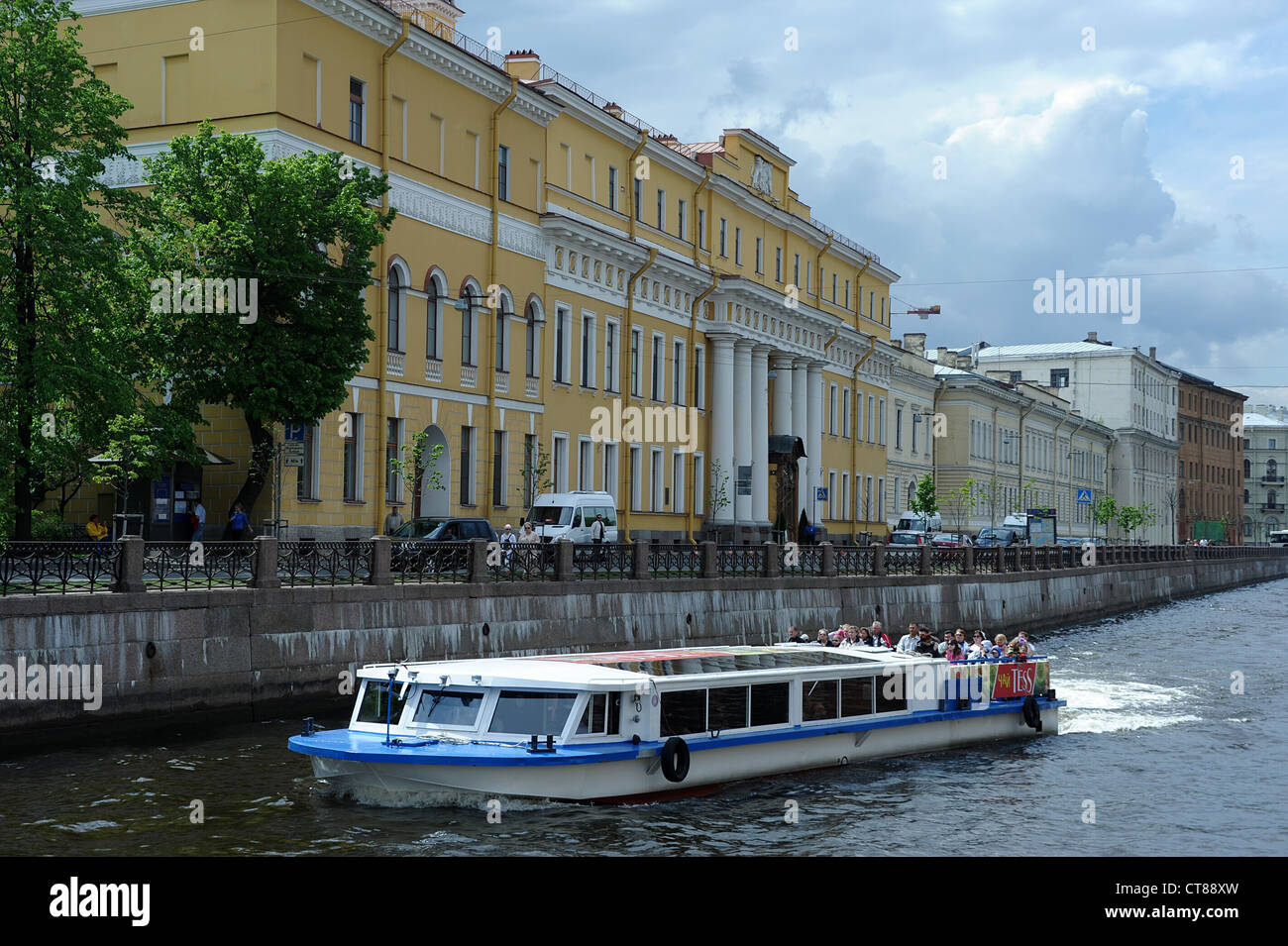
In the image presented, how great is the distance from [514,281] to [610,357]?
629cm

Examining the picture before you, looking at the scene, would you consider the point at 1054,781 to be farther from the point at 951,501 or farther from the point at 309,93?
the point at 951,501

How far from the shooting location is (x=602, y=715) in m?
17.6

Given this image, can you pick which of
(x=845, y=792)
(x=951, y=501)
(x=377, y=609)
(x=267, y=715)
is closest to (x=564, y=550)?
(x=377, y=609)

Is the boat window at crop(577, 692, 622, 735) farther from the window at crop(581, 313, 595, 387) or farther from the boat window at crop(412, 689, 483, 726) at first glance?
the window at crop(581, 313, 595, 387)

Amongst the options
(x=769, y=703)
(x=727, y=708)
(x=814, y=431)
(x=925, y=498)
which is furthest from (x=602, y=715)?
Result: (x=925, y=498)

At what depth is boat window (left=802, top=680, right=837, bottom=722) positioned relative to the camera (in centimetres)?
2050

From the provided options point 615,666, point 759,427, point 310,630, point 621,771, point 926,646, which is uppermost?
point 759,427

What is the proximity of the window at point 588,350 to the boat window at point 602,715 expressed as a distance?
27.8m

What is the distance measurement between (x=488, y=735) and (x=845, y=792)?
4.89m

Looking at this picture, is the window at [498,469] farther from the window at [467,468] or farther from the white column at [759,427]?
the white column at [759,427]

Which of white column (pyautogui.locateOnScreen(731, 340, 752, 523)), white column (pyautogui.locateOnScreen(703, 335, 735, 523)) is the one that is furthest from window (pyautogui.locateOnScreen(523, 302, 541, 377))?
white column (pyautogui.locateOnScreen(731, 340, 752, 523))

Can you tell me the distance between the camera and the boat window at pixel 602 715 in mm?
17453

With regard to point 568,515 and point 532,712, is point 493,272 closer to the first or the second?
point 568,515

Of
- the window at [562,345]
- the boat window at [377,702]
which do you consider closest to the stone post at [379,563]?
the boat window at [377,702]
